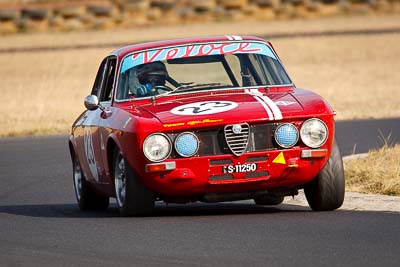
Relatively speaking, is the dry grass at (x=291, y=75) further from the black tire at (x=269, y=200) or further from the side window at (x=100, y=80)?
the black tire at (x=269, y=200)

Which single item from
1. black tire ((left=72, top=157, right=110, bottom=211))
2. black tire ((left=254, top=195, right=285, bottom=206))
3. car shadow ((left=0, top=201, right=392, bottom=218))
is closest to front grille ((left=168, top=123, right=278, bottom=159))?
car shadow ((left=0, top=201, right=392, bottom=218))

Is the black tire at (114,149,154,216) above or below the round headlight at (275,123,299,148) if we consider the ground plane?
below

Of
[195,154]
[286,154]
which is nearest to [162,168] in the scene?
[195,154]

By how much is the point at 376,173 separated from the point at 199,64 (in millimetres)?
1968

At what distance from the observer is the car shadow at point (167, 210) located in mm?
10630

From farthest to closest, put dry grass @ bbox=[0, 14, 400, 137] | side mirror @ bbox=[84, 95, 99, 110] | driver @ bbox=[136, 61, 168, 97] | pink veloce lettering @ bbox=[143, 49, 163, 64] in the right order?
dry grass @ bbox=[0, 14, 400, 137]
pink veloce lettering @ bbox=[143, 49, 163, 64]
side mirror @ bbox=[84, 95, 99, 110]
driver @ bbox=[136, 61, 168, 97]

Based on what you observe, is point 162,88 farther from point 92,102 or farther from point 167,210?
point 167,210

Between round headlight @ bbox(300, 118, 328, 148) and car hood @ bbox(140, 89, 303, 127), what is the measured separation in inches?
4.9

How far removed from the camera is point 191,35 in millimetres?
43344

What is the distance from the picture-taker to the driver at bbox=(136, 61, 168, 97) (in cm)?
1074

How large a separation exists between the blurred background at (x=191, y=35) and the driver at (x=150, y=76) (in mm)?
10238

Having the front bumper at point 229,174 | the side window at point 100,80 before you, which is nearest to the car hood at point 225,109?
the front bumper at point 229,174

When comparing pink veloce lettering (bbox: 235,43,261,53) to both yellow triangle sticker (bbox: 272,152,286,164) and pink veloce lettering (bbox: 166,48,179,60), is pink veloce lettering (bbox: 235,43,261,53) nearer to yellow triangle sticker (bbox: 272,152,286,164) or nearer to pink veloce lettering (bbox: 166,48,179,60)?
pink veloce lettering (bbox: 166,48,179,60)

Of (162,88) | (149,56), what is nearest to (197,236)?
(162,88)
